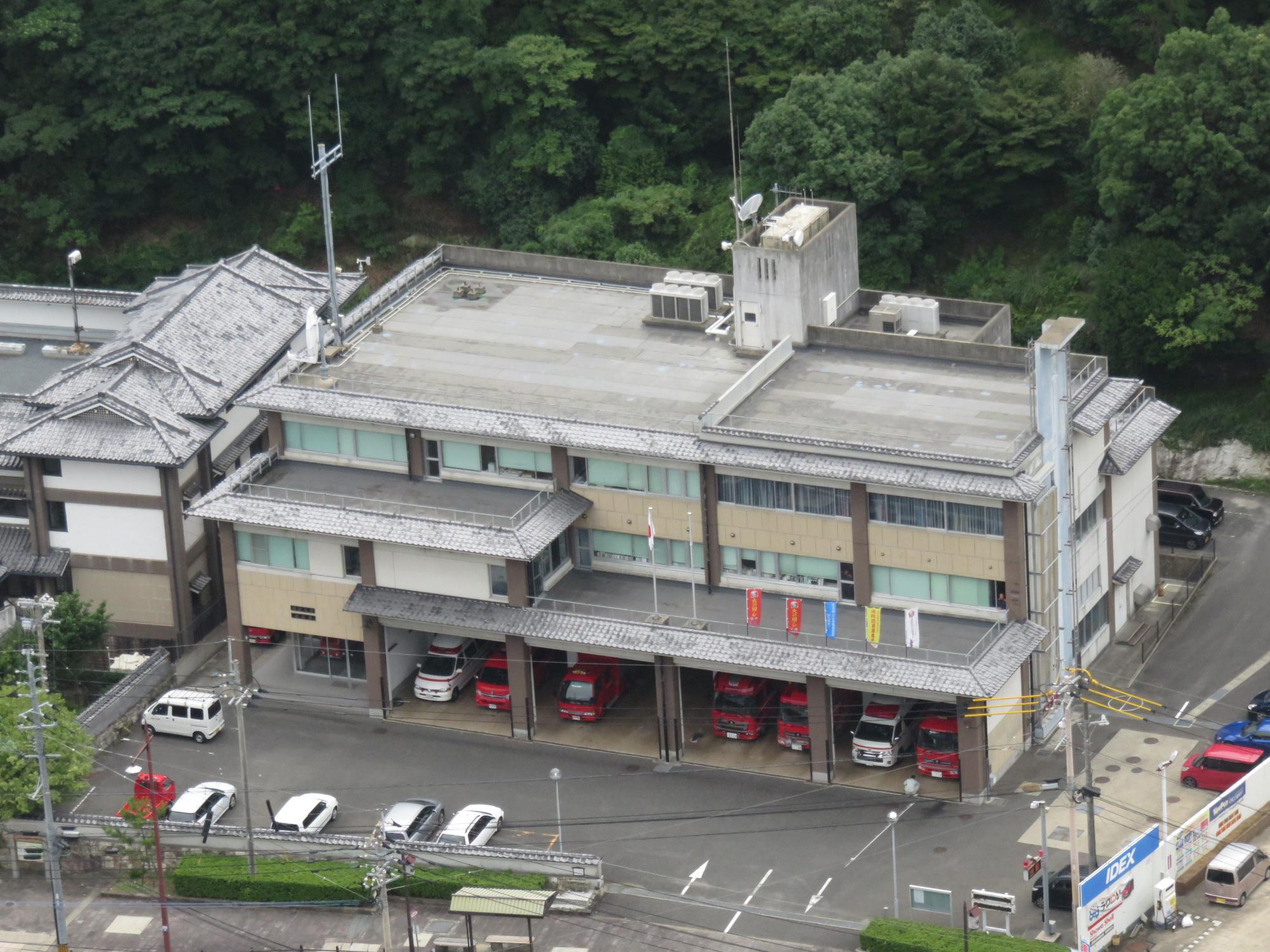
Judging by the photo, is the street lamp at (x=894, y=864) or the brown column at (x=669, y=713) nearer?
the street lamp at (x=894, y=864)

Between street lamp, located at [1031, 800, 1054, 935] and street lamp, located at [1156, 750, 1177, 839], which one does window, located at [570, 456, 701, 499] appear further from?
street lamp, located at [1156, 750, 1177, 839]

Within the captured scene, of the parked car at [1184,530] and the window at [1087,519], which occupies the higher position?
the window at [1087,519]

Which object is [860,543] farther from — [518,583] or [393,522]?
[393,522]

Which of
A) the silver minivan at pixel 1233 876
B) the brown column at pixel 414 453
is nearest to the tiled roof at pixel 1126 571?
the silver minivan at pixel 1233 876

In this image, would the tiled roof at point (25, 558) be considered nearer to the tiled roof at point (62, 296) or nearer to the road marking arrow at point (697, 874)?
the tiled roof at point (62, 296)

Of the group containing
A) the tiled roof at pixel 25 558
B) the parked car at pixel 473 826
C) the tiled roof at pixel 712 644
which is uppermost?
the tiled roof at pixel 25 558

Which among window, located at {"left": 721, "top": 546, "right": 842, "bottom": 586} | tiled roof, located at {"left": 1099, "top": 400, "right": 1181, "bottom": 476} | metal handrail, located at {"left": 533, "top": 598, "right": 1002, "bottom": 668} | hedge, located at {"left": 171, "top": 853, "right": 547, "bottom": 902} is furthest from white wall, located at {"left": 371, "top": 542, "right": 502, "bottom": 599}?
tiled roof, located at {"left": 1099, "top": 400, "right": 1181, "bottom": 476}
